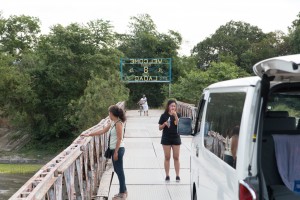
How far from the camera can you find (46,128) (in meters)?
44.7

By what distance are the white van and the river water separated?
55.4ft

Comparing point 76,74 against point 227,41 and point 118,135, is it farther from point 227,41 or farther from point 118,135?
point 118,135

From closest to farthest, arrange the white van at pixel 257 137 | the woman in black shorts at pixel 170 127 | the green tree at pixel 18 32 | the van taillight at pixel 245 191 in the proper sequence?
the van taillight at pixel 245 191
the white van at pixel 257 137
the woman in black shorts at pixel 170 127
the green tree at pixel 18 32

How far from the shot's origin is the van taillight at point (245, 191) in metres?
3.50

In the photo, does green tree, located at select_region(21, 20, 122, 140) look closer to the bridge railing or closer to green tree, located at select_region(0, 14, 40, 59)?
green tree, located at select_region(0, 14, 40, 59)

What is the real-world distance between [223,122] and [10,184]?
2111 cm

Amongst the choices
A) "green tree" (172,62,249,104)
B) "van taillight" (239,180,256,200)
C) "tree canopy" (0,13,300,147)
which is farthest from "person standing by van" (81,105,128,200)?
"green tree" (172,62,249,104)

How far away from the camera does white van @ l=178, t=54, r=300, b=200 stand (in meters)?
3.62

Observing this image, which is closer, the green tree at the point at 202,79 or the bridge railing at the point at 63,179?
the bridge railing at the point at 63,179

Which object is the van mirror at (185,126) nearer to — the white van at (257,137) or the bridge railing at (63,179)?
the white van at (257,137)

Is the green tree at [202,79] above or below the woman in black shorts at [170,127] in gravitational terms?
above

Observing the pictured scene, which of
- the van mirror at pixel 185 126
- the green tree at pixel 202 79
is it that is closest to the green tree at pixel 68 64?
the green tree at pixel 202 79

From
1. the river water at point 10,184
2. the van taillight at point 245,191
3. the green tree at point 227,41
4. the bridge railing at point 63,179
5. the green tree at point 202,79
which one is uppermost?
the green tree at point 227,41

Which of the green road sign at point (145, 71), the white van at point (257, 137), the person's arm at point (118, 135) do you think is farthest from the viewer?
the green road sign at point (145, 71)
